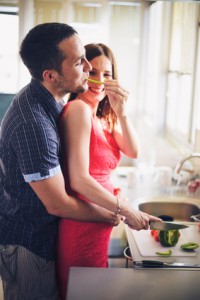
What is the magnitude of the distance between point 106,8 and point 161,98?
884 millimetres

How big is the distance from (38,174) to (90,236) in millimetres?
320

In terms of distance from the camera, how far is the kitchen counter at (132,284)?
3.60ft

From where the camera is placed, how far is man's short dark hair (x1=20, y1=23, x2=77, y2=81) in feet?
4.20

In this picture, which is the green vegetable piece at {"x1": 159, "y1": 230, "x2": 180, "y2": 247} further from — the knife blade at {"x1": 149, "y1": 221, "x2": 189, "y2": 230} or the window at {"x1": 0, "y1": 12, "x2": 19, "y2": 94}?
the window at {"x1": 0, "y1": 12, "x2": 19, "y2": 94}

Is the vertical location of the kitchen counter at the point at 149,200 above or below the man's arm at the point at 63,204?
below

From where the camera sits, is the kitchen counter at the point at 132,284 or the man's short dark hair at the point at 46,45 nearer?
the kitchen counter at the point at 132,284

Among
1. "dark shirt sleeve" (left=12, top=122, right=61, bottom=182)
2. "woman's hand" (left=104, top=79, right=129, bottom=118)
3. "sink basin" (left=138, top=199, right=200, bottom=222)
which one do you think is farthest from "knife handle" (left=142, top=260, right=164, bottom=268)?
"sink basin" (left=138, top=199, right=200, bottom=222)

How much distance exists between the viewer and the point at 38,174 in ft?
3.95

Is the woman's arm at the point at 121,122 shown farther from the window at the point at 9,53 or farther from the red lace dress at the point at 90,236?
the window at the point at 9,53

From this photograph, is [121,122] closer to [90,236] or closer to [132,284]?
[90,236]

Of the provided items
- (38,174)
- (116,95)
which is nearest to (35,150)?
(38,174)

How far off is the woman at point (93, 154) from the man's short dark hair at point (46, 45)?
0.14 metres

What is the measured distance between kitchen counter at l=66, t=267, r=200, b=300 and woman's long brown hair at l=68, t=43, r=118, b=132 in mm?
591

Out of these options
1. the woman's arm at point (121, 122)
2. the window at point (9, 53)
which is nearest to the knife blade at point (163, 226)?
the woman's arm at point (121, 122)
